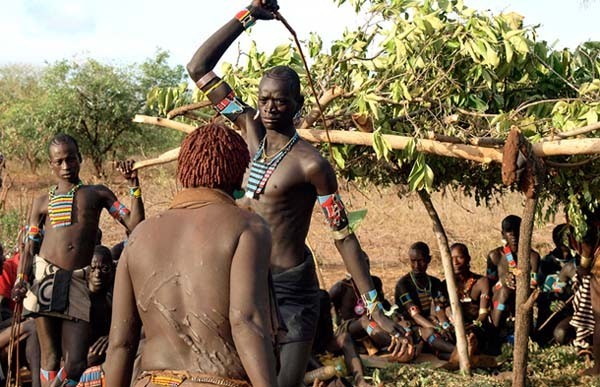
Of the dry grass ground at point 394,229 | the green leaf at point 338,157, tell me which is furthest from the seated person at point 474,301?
the green leaf at point 338,157

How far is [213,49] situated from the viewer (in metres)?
4.28

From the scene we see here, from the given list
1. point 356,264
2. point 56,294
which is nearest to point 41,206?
point 56,294

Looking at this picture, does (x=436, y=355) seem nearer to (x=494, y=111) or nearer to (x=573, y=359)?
(x=573, y=359)

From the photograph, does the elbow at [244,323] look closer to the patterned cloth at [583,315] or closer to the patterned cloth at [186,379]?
the patterned cloth at [186,379]

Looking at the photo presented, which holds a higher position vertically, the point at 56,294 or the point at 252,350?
the point at 252,350

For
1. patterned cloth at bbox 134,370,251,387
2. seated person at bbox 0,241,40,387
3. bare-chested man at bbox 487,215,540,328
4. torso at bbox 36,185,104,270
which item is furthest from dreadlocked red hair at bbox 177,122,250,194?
bare-chested man at bbox 487,215,540,328

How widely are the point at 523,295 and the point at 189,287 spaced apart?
2.92 meters

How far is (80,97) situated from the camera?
22734 millimetres

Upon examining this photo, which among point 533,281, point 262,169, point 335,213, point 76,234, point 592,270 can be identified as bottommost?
point 533,281

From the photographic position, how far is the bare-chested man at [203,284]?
2.54 meters

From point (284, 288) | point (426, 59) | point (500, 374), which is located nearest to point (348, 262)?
point (284, 288)

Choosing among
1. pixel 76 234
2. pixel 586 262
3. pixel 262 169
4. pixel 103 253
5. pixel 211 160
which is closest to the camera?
pixel 211 160

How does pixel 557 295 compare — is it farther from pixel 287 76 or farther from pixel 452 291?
pixel 287 76

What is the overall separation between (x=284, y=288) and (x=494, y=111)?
288cm
